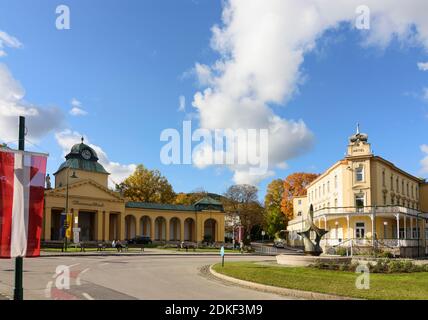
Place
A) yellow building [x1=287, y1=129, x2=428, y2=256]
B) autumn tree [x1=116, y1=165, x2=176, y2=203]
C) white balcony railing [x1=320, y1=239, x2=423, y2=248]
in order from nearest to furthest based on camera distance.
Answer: white balcony railing [x1=320, y1=239, x2=423, y2=248], yellow building [x1=287, y1=129, x2=428, y2=256], autumn tree [x1=116, y1=165, x2=176, y2=203]

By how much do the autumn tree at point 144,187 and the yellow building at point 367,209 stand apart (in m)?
38.4

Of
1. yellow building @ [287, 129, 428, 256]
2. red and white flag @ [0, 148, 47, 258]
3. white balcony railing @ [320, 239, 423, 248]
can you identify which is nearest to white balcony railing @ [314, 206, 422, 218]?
yellow building @ [287, 129, 428, 256]

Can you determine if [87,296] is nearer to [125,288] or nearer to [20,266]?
[125,288]

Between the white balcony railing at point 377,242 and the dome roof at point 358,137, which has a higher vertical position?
the dome roof at point 358,137

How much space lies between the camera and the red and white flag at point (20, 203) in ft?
28.3

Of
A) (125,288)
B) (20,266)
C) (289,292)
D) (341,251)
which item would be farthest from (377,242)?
(20,266)

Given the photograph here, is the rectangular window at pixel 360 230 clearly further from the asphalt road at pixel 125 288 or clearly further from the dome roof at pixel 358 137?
the asphalt road at pixel 125 288

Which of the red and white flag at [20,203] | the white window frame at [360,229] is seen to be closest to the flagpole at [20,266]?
the red and white flag at [20,203]

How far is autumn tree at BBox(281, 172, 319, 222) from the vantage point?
92188mm

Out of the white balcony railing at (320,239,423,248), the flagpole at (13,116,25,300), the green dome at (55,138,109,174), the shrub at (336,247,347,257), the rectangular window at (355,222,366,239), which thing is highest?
the green dome at (55,138,109,174)

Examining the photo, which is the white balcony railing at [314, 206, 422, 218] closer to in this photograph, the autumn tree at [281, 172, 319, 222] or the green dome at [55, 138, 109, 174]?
the autumn tree at [281, 172, 319, 222]

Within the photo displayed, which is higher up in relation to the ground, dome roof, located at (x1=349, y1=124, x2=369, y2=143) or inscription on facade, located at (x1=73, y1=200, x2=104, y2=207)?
dome roof, located at (x1=349, y1=124, x2=369, y2=143)

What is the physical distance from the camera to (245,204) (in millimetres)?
84438
